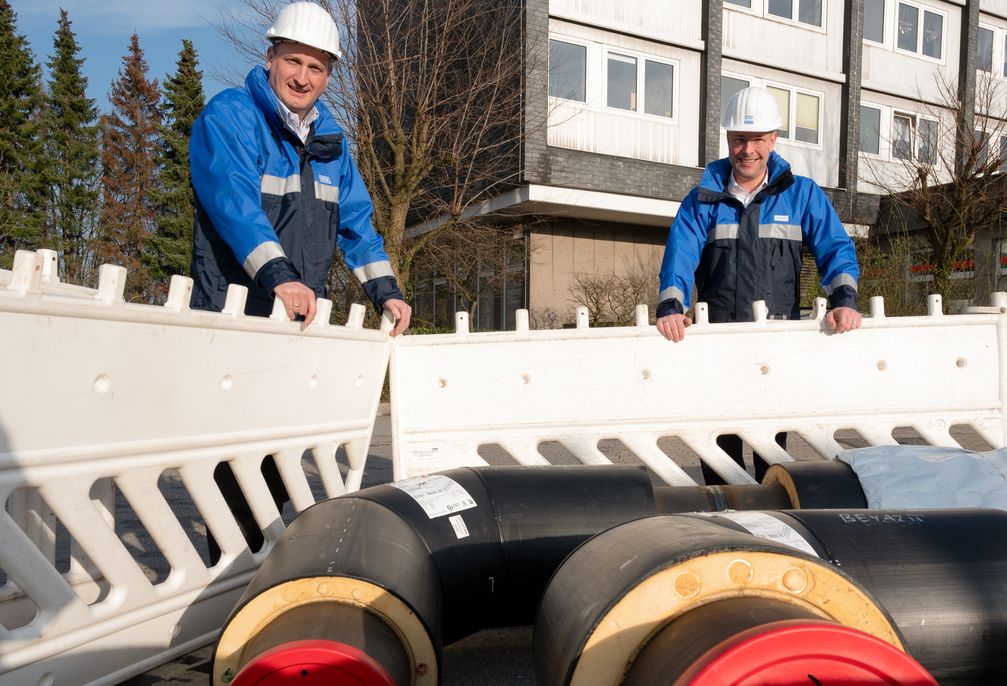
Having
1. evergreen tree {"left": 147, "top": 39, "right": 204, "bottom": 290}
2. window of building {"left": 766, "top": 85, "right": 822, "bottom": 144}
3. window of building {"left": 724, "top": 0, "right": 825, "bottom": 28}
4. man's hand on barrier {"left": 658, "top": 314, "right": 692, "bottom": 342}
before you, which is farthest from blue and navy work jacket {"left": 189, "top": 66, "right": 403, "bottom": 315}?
evergreen tree {"left": 147, "top": 39, "right": 204, "bottom": 290}

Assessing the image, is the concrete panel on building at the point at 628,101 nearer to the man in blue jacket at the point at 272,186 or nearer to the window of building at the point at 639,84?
the window of building at the point at 639,84

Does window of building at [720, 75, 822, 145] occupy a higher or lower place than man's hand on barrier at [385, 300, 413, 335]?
higher

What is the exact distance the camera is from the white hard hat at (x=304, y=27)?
9.66 ft

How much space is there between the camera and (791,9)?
64.0 ft

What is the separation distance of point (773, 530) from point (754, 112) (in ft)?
7.88

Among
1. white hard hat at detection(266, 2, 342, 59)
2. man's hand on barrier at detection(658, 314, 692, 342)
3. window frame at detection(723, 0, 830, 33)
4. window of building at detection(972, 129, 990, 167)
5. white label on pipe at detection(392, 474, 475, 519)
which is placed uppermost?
window frame at detection(723, 0, 830, 33)

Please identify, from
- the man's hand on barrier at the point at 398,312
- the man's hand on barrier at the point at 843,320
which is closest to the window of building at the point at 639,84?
the man's hand on barrier at the point at 843,320

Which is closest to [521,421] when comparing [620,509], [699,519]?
[620,509]

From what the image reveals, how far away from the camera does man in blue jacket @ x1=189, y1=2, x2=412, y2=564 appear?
272 cm

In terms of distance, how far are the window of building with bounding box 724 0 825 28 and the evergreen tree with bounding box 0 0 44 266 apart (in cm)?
2553

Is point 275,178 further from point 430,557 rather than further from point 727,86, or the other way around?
point 727,86

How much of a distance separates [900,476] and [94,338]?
2.70 metres

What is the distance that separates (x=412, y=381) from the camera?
11.4ft

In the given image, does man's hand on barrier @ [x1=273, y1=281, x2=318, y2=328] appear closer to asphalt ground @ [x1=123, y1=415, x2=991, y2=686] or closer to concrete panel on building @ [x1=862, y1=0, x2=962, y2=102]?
asphalt ground @ [x1=123, y1=415, x2=991, y2=686]
